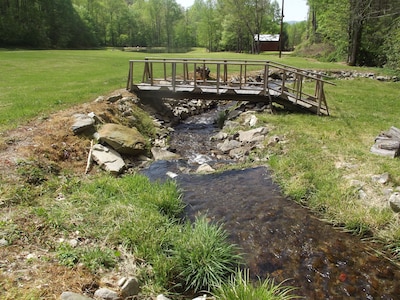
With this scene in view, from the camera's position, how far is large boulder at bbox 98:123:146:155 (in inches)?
348

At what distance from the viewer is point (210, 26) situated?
72.8 m

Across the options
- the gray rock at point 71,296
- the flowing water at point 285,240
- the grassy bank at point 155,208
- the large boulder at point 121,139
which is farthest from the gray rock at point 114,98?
the gray rock at point 71,296

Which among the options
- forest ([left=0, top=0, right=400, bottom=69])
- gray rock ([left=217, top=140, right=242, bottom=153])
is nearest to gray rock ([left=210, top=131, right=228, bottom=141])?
gray rock ([left=217, top=140, right=242, bottom=153])

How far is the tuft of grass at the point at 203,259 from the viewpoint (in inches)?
170

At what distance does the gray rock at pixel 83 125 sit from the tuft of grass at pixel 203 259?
214 inches

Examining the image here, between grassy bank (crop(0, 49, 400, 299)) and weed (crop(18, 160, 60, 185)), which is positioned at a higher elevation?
weed (crop(18, 160, 60, 185))

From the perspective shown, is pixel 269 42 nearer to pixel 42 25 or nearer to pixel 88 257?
pixel 42 25

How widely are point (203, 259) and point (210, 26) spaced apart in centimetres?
7470

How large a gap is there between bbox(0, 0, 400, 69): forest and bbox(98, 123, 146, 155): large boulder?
15997 mm

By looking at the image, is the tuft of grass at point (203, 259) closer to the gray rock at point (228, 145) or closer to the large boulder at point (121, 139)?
the large boulder at point (121, 139)

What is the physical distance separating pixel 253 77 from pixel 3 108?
16088 millimetres

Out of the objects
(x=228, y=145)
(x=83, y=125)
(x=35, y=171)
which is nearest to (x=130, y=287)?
(x=35, y=171)

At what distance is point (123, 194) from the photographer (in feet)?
20.7

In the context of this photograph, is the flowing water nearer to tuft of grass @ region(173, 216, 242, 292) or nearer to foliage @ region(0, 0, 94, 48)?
tuft of grass @ region(173, 216, 242, 292)
